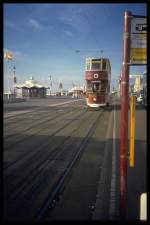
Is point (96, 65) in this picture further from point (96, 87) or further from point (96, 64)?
point (96, 87)

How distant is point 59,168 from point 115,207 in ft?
10.7

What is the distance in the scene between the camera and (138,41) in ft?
16.5

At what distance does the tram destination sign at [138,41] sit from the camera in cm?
498

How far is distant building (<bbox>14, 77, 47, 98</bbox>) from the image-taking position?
320 ft

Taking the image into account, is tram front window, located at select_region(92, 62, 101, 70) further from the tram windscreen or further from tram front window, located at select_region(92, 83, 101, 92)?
tram front window, located at select_region(92, 83, 101, 92)

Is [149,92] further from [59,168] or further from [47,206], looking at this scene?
[59,168]

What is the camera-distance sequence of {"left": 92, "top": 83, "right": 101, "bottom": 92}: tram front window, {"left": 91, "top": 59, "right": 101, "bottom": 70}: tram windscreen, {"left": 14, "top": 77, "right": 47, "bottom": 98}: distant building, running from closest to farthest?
{"left": 91, "top": 59, "right": 101, "bottom": 70}: tram windscreen < {"left": 92, "top": 83, "right": 101, "bottom": 92}: tram front window < {"left": 14, "top": 77, "right": 47, "bottom": 98}: distant building

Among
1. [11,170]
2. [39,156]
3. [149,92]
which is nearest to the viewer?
[149,92]

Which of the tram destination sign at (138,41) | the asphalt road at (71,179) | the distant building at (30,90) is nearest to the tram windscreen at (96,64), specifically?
the asphalt road at (71,179)

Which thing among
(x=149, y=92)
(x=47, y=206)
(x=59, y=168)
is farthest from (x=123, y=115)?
(x=59, y=168)

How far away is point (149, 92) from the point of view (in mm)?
4445

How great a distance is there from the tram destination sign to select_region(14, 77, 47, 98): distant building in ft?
303

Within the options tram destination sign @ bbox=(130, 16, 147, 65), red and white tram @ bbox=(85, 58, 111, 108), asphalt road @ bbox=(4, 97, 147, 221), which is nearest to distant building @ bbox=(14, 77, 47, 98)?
red and white tram @ bbox=(85, 58, 111, 108)

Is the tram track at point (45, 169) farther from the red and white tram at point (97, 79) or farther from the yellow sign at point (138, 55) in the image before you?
the red and white tram at point (97, 79)
